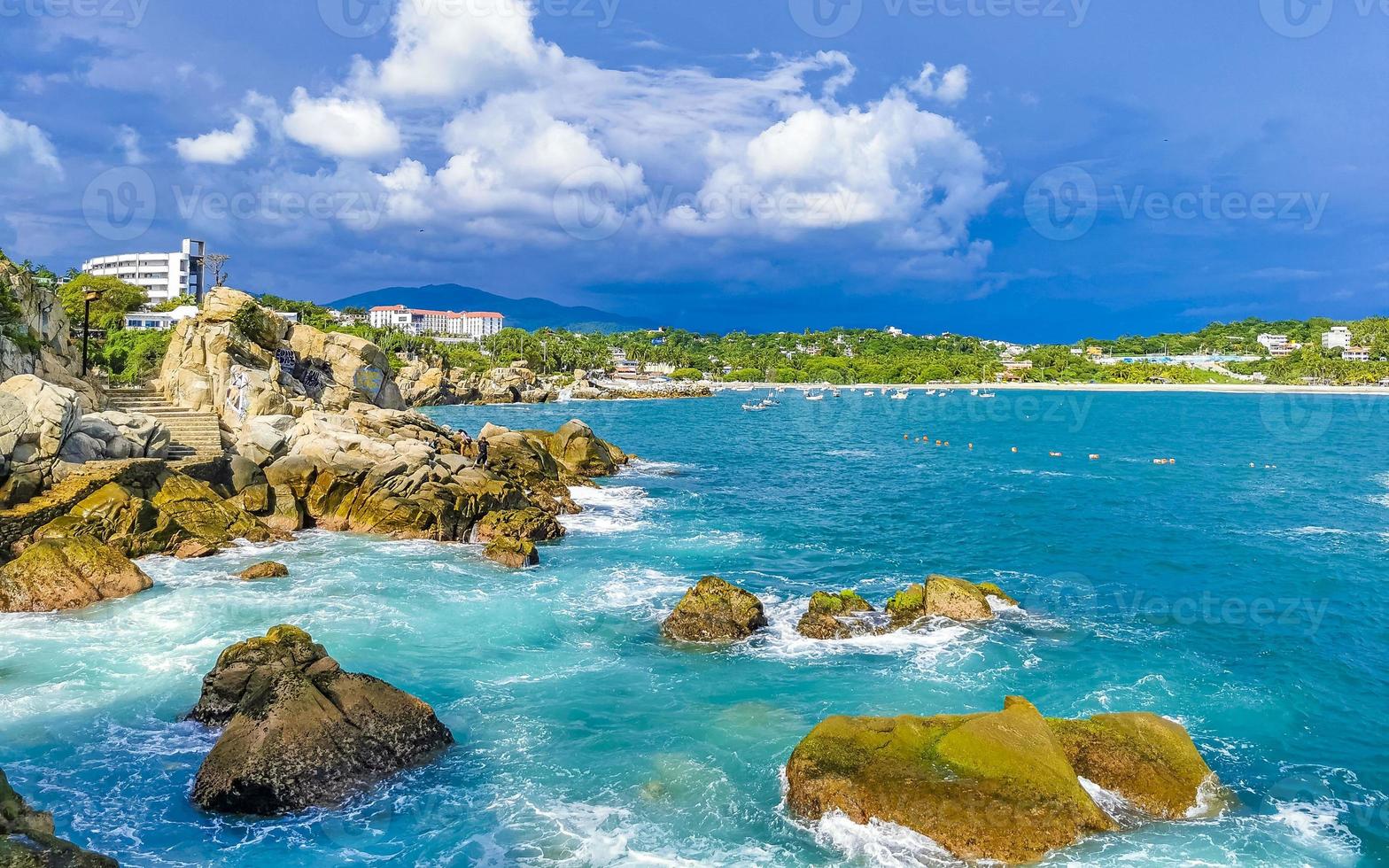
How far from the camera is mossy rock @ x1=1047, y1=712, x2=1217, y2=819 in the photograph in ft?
48.1

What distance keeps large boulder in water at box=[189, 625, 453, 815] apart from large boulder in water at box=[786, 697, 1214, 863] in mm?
7377

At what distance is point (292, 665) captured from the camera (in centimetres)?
1720

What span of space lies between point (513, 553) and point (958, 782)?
831 inches

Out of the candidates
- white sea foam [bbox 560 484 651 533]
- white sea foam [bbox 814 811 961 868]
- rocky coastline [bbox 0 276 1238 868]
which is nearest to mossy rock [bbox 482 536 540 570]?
rocky coastline [bbox 0 276 1238 868]

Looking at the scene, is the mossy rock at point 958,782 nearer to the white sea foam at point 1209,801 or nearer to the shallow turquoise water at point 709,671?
the shallow turquoise water at point 709,671

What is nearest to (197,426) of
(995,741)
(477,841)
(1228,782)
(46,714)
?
(46,714)

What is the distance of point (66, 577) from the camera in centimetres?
2472

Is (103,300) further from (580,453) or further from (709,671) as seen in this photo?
(709,671)

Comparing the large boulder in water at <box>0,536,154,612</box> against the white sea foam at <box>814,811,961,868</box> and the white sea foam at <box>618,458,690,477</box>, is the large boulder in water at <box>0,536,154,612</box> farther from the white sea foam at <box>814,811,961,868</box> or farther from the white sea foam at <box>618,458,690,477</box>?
the white sea foam at <box>618,458,690,477</box>

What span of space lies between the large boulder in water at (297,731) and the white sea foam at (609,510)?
20.7m

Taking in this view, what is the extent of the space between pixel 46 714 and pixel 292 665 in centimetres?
541

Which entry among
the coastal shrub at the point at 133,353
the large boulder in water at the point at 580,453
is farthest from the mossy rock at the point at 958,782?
the coastal shrub at the point at 133,353

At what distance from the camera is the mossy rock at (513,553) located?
3142cm

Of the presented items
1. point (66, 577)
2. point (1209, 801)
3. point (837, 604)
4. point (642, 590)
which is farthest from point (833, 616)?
point (66, 577)
